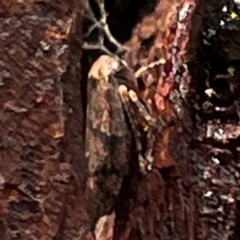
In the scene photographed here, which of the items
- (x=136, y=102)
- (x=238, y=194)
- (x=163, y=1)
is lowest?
(x=238, y=194)

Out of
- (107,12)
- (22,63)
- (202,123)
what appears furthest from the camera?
(202,123)

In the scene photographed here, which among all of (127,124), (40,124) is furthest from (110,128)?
(40,124)

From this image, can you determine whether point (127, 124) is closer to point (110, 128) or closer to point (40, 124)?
point (110, 128)

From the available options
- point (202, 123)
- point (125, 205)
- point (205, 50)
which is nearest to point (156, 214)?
point (125, 205)

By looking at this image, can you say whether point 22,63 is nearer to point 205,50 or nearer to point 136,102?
point 136,102

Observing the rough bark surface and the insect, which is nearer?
the rough bark surface

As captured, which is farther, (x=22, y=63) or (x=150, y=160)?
(x=150, y=160)

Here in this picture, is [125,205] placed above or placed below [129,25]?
below

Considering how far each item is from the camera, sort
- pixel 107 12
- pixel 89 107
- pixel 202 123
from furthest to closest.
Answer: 1. pixel 202 123
2. pixel 107 12
3. pixel 89 107
